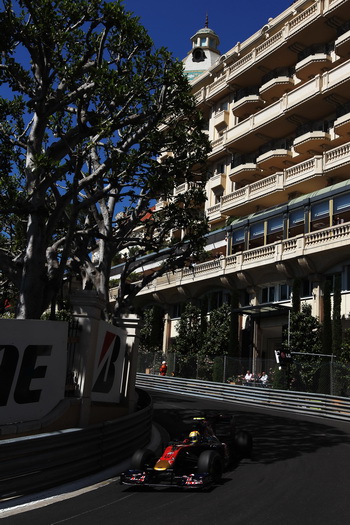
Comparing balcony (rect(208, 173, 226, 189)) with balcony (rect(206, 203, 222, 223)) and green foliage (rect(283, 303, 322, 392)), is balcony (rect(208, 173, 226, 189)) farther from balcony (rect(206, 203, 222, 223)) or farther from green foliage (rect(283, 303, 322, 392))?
green foliage (rect(283, 303, 322, 392))

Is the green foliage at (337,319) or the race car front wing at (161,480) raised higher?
the green foliage at (337,319)

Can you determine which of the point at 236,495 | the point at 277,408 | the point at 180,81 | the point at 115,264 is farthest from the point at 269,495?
the point at 115,264

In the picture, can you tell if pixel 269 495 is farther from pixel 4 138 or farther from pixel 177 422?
pixel 4 138

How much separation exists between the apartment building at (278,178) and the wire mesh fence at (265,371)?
13.7ft

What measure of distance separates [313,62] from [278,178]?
811 cm

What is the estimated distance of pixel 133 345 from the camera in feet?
42.0

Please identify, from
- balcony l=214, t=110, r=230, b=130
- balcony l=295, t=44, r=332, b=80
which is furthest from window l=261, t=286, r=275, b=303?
balcony l=214, t=110, r=230, b=130

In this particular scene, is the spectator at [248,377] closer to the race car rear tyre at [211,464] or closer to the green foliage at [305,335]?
the green foliage at [305,335]

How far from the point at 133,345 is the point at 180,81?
7.66 m

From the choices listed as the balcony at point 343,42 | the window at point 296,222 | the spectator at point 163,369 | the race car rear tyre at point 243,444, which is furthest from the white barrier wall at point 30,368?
the balcony at point 343,42

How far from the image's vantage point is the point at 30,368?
834cm

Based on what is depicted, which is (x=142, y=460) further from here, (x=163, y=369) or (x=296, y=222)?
(x=296, y=222)

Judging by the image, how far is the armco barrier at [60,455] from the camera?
677cm

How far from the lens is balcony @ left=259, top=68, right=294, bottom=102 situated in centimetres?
3891
